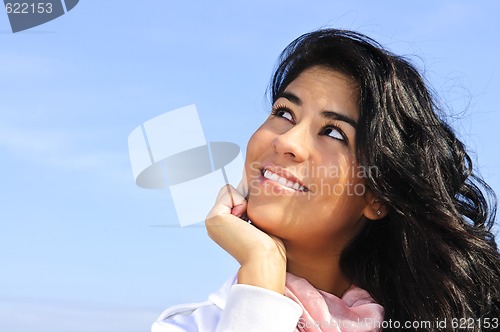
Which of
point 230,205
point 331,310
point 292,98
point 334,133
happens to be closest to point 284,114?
point 292,98

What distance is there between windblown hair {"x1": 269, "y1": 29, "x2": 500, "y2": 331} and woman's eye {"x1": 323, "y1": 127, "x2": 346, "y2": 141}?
9 cm

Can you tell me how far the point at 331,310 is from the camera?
13.1 ft

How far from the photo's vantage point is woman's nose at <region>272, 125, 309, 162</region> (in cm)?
379

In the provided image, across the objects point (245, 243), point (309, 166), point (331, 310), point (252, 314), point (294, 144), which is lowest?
point (331, 310)

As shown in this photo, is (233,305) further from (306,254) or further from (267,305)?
(306,254)

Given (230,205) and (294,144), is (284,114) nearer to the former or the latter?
(294,144)

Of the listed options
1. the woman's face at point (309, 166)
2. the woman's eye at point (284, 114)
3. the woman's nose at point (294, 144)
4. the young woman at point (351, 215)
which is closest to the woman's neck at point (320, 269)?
the young woman at point (351, 215)

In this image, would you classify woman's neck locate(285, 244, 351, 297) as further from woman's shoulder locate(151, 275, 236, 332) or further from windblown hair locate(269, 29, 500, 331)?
woman's shoulder locate(151, 275, 236, 332)

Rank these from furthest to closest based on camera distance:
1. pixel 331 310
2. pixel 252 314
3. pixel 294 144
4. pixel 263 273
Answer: pixel 331 310 < pixel 294 144 < pixel 263 273 < pixel 252 314

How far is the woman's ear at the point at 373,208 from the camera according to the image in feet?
13.4

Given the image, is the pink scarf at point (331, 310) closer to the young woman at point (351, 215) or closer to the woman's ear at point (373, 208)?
the young woman at point (351, 215)

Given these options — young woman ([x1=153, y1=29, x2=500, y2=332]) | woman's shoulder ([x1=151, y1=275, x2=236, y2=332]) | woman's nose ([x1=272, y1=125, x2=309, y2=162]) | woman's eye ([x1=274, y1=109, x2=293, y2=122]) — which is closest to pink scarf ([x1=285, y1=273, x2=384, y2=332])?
young woman ([x1=153, y1=29, x2=500, y2=332])

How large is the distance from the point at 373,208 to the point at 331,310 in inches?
22.3

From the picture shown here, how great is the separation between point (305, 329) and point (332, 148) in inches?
35.8
